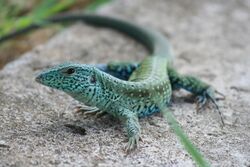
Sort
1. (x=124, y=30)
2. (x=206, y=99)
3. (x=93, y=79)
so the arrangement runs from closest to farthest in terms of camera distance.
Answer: (x=93, y=79), (x=206, y=99), (x=124, y=30)

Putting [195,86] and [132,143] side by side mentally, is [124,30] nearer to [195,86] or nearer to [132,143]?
[195,86]

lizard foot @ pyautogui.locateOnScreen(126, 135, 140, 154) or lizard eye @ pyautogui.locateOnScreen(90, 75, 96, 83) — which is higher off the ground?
lizard eye @ pyautogui.locateOnScreen(90, 75, 96, 83)

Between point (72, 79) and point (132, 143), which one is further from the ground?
point (72, 79)

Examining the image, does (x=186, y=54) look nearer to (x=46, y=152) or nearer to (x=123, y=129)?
(x=123, y=129)

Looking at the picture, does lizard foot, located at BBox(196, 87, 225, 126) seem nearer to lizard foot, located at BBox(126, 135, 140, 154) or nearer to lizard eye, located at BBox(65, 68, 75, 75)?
lizard foot, located at BBox(126, 135, 140, 154)

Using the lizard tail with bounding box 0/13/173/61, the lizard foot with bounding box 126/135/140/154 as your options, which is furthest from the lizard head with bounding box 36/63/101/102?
the lizard tail with bounding box 0/13/173/61

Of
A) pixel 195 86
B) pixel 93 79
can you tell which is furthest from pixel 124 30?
pixel 93 79

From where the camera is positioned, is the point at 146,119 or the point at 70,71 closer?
the point at 70,71

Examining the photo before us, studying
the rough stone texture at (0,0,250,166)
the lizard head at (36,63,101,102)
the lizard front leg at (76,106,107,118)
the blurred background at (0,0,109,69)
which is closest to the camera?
the rough stone texture at (0,0,250,166)

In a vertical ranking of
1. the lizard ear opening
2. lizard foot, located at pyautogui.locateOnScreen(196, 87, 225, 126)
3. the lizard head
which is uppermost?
the lizard ear opening
